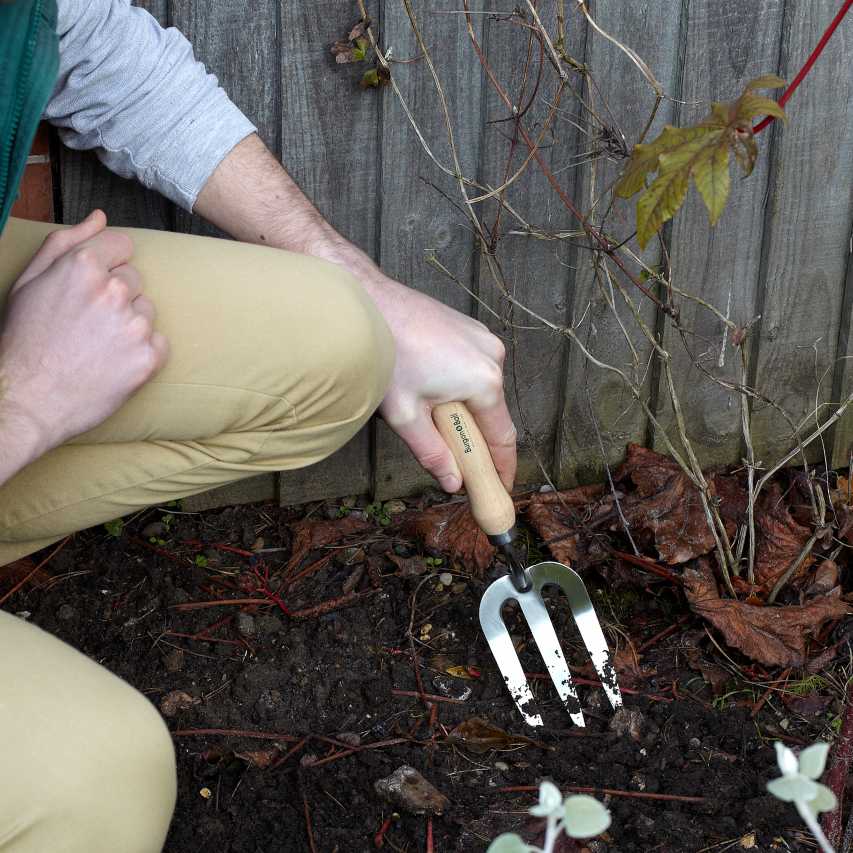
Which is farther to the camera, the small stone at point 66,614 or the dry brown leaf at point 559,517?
the dry brown leaf at point 559,517

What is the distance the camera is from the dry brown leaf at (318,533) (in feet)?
7.38

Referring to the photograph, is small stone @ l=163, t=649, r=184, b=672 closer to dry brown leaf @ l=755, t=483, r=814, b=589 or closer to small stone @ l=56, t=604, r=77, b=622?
small stone @ l=56, t=604, r=77, b=622

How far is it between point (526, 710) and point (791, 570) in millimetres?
595

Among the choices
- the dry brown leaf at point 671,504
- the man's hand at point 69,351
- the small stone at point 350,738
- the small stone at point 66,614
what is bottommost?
the small stone at point 350,738

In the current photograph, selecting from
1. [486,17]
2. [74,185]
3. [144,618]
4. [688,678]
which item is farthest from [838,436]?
[74,185]

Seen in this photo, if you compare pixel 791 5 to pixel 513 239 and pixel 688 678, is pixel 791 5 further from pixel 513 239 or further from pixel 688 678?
pixel 688 678

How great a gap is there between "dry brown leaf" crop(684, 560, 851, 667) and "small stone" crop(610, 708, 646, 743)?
26 centimetres

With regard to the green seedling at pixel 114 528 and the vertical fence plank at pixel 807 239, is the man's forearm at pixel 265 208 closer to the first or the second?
the green seedling at pixel 114 528

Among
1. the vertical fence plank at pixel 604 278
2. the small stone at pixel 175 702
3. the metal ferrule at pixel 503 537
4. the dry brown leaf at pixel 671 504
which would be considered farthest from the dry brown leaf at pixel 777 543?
the small stone at pixel 175 702

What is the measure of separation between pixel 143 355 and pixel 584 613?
3.19ft

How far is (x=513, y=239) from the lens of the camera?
219cm

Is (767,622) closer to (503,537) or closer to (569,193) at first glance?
(503,537)

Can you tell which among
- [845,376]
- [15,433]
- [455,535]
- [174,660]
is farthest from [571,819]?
[845,376]

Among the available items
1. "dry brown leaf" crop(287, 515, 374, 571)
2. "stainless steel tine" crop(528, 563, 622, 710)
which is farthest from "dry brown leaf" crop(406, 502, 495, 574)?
"stainless steel tine" crop(528, 563, 622, 710)
